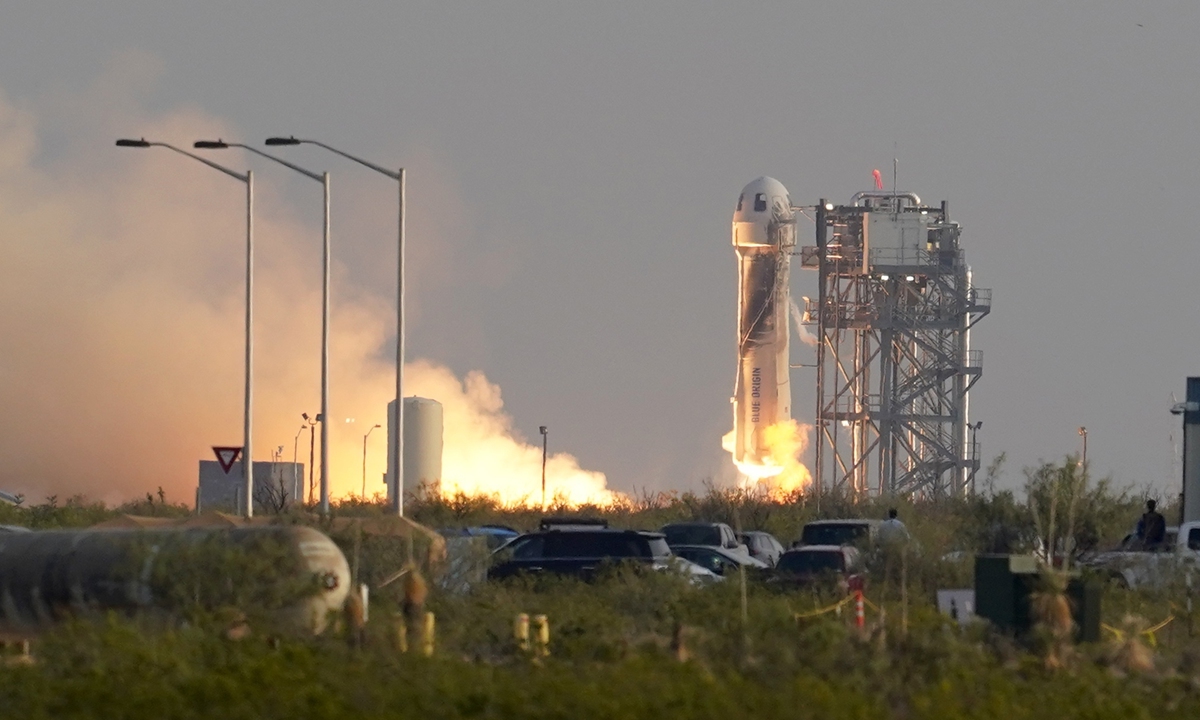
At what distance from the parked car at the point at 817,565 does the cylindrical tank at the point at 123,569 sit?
383 inches

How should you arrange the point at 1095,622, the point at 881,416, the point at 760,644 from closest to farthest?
1. the point at 760,644
2. the point at 1095,622
3. the point at 881,416

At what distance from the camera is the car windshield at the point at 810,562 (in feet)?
108

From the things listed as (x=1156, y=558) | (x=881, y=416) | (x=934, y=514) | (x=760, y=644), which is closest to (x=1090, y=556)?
(x=1156, y=558)

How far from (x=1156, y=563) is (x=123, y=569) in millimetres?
15283

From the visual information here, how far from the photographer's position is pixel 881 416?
74125 millimetres

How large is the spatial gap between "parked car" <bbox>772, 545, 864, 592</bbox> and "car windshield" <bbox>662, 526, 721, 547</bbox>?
9.66 metres

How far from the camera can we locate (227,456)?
37.9 metres

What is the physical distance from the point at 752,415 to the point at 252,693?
5912cm

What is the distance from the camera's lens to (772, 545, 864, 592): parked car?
3072cm

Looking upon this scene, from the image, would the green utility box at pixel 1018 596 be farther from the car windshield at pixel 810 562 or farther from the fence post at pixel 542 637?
the car windshield at pixel 810 562

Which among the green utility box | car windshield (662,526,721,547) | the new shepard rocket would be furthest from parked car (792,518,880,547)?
the new shepard rocket

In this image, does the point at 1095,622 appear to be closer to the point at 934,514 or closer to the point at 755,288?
the point at 934,514

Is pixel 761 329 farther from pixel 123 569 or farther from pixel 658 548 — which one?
pixel 123 569

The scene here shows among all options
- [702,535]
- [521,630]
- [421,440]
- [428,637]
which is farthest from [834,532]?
[421,440]
